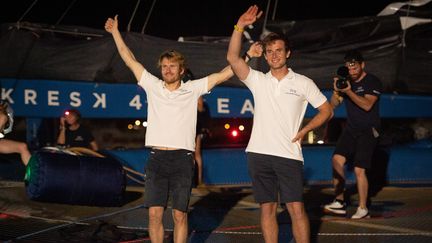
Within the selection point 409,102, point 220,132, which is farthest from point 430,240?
point 220,132

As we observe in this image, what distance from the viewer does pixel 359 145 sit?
814cm

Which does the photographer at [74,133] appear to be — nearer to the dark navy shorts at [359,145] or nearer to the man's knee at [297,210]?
the dark navy shorts at [359,145]

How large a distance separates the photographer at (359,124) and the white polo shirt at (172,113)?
2.29 m

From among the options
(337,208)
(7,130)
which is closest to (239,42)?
(337,208)

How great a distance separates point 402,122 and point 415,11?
2.27 meters

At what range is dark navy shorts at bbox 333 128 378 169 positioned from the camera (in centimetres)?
804

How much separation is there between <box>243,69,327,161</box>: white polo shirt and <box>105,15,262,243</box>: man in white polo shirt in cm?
42

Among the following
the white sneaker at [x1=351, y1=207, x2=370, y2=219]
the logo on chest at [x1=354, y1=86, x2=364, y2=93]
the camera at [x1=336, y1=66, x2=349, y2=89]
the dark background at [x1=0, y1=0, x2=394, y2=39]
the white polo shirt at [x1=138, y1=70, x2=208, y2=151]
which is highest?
the dark background at [x1=0, y1=0, x2=394, y2=39]

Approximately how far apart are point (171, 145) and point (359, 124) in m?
2.97

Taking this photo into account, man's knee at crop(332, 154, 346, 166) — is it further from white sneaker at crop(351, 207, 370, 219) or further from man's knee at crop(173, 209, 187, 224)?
man's knee at crop(173, 209, 187, 224)

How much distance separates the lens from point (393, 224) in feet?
24.9

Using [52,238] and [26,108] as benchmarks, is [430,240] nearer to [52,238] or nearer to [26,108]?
[52,238]

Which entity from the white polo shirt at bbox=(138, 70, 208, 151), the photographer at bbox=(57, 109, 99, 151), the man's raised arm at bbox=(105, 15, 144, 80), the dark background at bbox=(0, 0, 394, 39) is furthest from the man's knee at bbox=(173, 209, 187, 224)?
the dark background at bbox=(0, 0, 394, 39)

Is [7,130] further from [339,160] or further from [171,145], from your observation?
[339,160]
